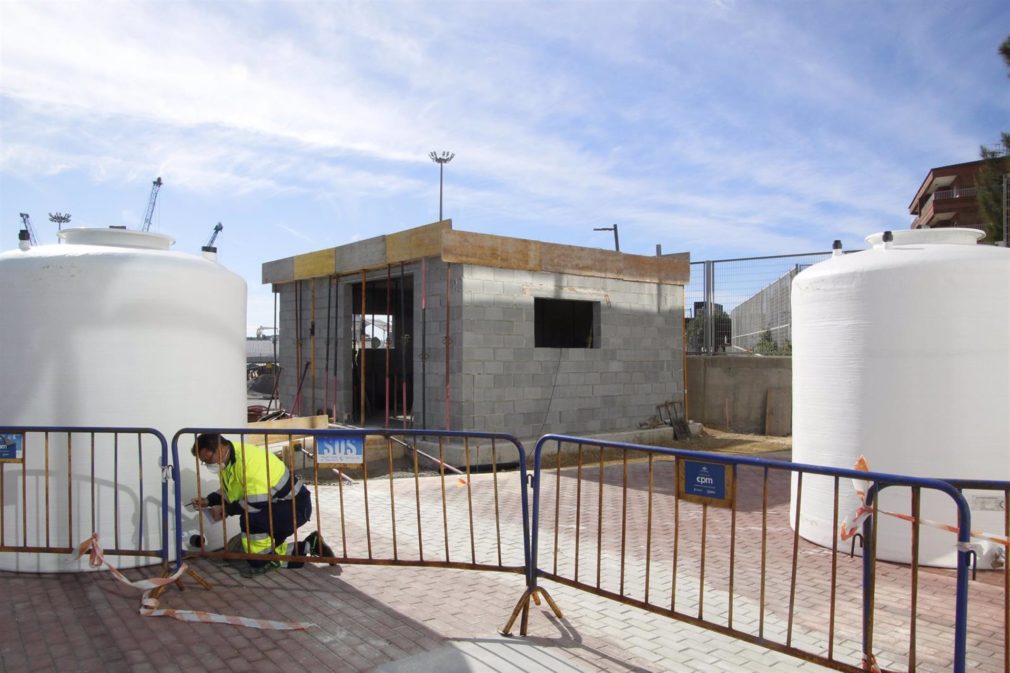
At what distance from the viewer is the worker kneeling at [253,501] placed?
16.9 ft

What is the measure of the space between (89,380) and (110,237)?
121cm

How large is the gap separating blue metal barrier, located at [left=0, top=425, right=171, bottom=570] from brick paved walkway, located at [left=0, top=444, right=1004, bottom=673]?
0.84 feet

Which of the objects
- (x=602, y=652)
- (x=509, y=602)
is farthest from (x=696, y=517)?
(x=602, y=652)

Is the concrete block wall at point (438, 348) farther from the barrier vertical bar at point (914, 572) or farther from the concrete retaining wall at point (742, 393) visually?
the barrier vertical bar at point (914, 572)

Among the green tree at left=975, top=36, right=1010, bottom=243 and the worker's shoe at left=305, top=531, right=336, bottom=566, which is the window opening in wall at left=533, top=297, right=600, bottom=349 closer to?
the worker's shoe at left=305, top=531, right=336, bottom=566

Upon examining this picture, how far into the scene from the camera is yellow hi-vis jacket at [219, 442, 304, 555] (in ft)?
17.1

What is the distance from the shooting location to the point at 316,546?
5398mm

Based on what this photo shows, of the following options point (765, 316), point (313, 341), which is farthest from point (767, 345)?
point (313, 341)

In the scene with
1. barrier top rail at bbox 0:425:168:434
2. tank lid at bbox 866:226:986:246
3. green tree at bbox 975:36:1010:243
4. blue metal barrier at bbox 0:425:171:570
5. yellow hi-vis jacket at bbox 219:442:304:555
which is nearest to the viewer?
barrier top rail at bbox 0:425:168:434

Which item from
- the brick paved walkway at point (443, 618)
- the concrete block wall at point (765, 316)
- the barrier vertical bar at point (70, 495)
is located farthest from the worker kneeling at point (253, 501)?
the concrete block wall at point (765, 316)

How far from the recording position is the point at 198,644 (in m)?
4.03

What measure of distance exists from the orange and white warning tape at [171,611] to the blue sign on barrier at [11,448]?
32.2 inches

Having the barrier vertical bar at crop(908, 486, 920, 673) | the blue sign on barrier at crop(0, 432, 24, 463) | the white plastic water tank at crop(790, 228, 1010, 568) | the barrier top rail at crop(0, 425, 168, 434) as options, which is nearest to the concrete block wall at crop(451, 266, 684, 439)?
the white plastic water tank at crop(790, 228, 1010, 568)

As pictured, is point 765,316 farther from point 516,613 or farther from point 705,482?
point 516,613
